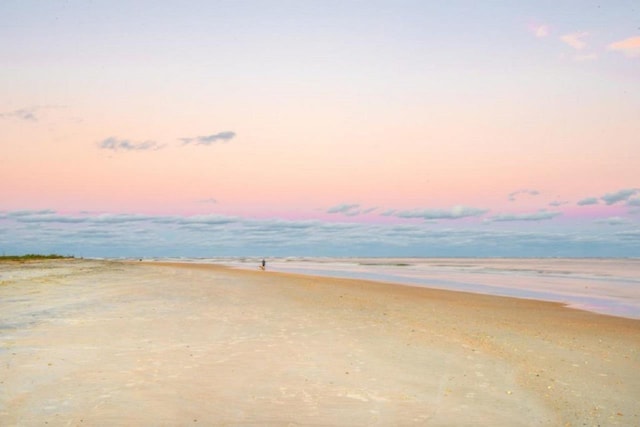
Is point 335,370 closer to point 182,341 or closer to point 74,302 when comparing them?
point 182,341

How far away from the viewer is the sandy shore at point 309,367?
340 inches

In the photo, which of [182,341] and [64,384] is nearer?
[64,384]

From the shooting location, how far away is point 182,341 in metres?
14.3

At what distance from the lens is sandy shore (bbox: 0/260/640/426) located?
864 cm

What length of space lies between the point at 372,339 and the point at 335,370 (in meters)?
3.96

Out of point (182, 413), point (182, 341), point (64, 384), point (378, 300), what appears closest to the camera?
point (182, 413)

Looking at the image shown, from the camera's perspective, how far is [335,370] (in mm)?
11297

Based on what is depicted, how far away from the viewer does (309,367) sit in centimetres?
1154

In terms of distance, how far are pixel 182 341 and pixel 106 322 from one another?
4.45 metres

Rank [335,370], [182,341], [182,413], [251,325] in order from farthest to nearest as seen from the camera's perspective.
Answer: [251,325] < [182,341] < [335,370] < [182,413]

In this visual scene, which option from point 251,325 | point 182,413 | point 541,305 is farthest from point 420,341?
point 541,305

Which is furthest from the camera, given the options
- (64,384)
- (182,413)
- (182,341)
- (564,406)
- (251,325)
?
(251,325)

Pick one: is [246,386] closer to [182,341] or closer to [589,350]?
[182,341]

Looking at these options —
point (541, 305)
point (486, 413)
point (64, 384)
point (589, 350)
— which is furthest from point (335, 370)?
point (541, 305)
